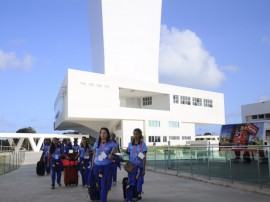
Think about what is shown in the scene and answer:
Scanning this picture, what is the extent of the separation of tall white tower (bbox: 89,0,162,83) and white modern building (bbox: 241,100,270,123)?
2646 centimetres

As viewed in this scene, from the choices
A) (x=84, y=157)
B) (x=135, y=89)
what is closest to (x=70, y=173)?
(x=84, y=157)

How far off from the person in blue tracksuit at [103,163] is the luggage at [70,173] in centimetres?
414

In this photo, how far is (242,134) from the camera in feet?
67.5

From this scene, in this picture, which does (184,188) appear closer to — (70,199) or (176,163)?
(70,199)

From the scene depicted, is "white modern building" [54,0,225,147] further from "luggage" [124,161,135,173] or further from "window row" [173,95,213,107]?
"luggage" [124,161,135,173]

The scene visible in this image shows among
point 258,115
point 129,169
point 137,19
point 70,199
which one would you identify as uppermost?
point 137,19

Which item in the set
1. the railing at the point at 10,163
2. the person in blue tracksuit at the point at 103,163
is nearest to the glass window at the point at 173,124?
the railing at the point at 10,163

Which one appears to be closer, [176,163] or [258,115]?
[176,163]

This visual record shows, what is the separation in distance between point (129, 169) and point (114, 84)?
155 ft

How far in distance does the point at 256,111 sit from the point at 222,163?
32.3 metres

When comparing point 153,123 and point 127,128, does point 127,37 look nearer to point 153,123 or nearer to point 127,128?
point 153,123

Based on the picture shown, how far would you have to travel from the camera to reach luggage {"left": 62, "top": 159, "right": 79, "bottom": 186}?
1092cm

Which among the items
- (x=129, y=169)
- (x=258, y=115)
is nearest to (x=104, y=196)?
(x=129, y=169)

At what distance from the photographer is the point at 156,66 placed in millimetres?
67188
